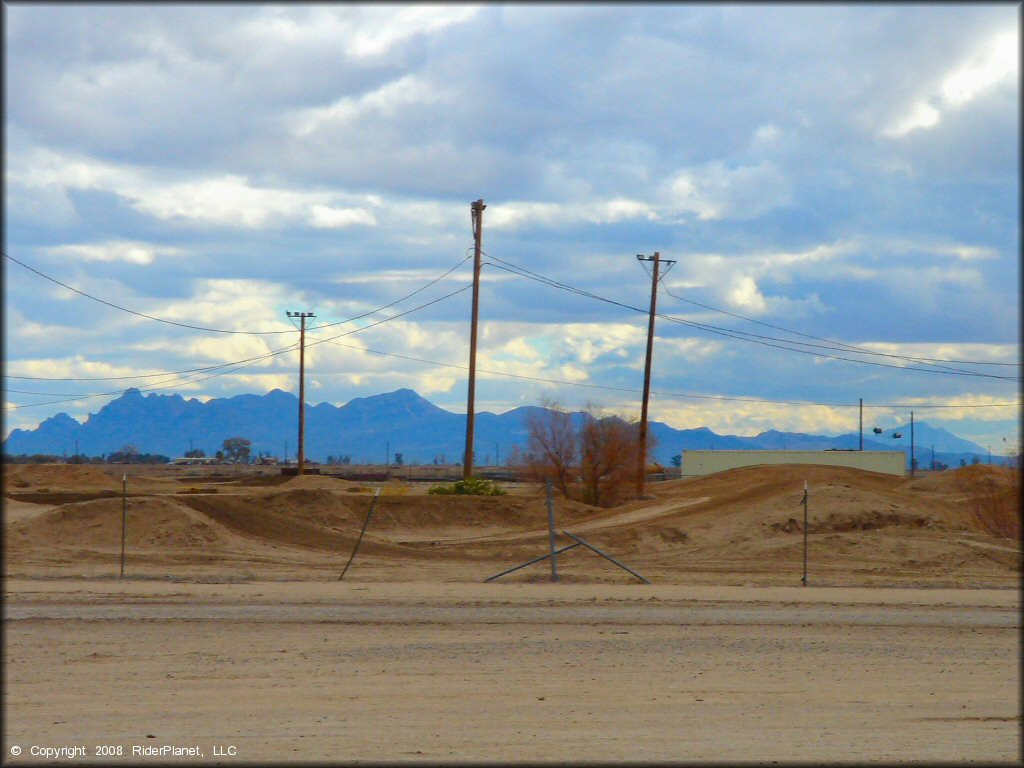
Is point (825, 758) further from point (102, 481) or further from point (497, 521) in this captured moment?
point (102, 481)

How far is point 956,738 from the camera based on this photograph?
42.1 ft

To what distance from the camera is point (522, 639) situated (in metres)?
19.6

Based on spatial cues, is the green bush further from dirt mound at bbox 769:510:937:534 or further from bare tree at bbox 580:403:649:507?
dirt mound at bbox 769:510:937:534

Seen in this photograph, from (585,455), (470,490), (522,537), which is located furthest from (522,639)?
(585,455)

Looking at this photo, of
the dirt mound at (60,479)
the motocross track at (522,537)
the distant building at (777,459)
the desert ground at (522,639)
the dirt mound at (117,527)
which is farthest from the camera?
the distant building at (777,459)

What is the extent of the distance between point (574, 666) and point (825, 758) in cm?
613

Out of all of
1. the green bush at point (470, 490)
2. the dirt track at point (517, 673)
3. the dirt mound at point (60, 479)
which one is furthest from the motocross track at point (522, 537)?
the dirt mound at point (60, 479)

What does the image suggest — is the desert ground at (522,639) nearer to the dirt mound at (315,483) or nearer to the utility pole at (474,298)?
the utility pole at (474,298)

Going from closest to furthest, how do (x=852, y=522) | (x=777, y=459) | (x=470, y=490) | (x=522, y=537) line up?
(x=852, y=522) < (x=522, y=537) < (x=470, y=490) < (x=777, y=459)

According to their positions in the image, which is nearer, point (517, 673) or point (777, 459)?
point (517, 673)

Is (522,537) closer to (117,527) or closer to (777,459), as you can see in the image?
(117,527)

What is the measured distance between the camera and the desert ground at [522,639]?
12.8 m

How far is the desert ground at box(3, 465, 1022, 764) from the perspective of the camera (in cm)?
1282

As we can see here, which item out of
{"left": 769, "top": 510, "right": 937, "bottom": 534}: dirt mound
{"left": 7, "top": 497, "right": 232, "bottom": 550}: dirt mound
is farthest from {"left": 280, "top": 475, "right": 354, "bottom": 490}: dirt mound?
{"left": 769, "top": 510, "right": 937, "bottom": 534}: dirt mound
